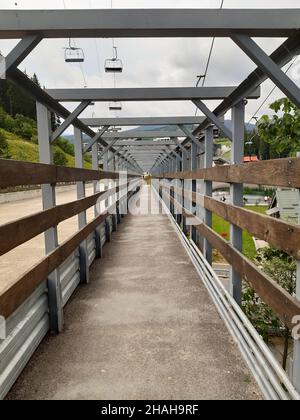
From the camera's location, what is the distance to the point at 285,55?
2672 millimetres

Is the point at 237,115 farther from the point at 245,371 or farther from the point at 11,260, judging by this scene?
the point at 11,260

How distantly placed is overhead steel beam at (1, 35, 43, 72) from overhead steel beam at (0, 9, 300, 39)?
0.14 feet

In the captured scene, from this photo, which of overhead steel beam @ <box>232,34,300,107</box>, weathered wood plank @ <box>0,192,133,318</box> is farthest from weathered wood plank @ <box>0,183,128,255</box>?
overhead steel beam @ <box>232,34,300,107</box>

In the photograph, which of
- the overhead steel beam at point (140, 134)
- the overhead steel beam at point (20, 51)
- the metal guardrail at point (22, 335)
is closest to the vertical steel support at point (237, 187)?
the metal guardrail at point (22, 335)

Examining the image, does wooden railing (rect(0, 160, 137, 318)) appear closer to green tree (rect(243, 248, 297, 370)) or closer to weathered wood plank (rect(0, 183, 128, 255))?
weathered wood plank (rect(0, 183, 128, 255))

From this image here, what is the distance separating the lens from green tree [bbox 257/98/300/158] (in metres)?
2.58

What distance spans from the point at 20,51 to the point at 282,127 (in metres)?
2.17

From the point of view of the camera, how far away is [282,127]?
2641 millimetres

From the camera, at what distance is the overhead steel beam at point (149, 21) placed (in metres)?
2.52

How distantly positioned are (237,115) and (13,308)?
2.91m

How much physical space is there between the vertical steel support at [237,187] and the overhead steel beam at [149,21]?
1.02 meters

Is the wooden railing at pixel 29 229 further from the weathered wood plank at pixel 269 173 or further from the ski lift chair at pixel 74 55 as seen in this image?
the ski lift chair at pixel 74 55
